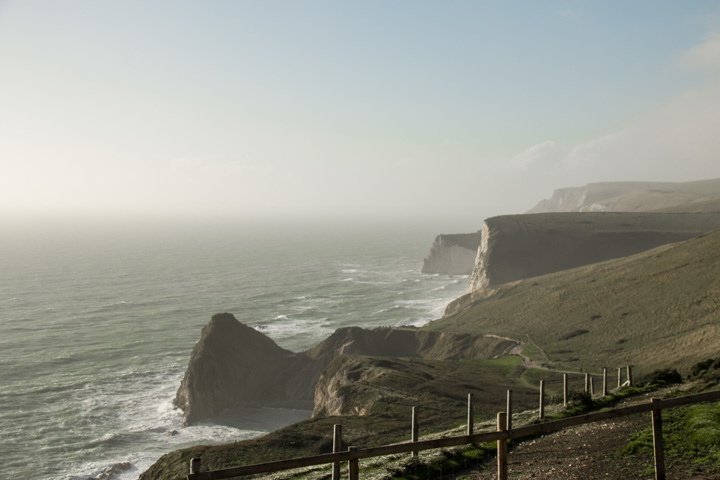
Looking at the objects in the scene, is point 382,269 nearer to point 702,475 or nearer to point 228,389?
point 228,389

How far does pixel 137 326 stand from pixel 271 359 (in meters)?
33.5

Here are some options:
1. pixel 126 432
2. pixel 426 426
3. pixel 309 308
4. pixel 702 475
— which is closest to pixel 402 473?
pixel 702 475

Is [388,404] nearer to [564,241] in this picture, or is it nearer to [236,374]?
[236,374]

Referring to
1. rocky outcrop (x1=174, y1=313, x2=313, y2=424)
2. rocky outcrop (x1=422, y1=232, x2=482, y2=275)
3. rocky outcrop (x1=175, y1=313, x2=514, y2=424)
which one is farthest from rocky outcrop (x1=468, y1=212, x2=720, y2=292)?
rocky outcrop (x1=174, y1=313, x2=313, y2=424)

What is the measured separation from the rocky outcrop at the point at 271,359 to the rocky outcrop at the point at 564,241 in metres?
36.2

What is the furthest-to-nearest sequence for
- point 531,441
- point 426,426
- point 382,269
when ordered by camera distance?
point 382,269 < point 426,426 < point 531,441

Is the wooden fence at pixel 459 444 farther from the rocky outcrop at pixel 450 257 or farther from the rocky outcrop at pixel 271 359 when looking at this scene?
the rocky outcrop at pixel 450 257

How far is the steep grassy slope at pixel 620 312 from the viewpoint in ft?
166

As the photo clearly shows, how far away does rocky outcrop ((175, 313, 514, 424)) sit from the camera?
181ft

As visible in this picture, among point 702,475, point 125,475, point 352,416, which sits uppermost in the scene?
point 702,475

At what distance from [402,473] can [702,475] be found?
799 centimetres

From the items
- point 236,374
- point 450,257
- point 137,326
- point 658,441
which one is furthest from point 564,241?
point 658,441

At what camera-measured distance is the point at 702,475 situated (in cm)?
1257

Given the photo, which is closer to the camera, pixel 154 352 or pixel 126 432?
pixel 126 432
